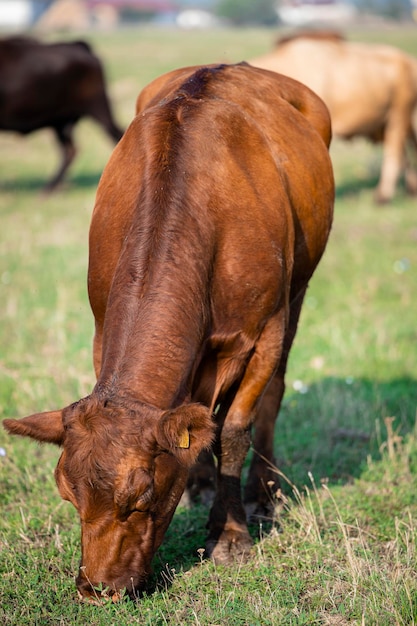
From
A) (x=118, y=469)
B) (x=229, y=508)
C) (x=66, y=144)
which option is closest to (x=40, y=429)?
(x=118, y=469)

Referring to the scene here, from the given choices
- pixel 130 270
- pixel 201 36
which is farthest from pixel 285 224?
pixel 201 36

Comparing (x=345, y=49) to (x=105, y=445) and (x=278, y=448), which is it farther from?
(x=105, y=445)

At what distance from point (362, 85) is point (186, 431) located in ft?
37.2

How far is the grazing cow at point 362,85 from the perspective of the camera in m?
13.4

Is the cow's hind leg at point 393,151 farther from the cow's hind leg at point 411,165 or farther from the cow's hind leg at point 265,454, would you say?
the cow's hind leg at point 265,454

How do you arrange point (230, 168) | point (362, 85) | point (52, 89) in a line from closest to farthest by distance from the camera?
point (230, 168), point (362, 85), point (52, 89)

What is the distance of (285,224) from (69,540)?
1.82 metres

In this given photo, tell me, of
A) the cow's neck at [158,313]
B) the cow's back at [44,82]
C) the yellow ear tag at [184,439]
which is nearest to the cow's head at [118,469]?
the yellow ear tag at [184,439]

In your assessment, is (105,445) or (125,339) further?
(125,339)

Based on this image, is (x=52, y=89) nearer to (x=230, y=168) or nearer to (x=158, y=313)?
(x=230, y=168)

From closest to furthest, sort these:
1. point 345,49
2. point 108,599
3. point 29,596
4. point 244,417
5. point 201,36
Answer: point 108,599
point 29,596
point 244,417
point 345,49
point 201,36

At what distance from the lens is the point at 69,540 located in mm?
4477

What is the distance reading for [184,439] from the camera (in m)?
3.39

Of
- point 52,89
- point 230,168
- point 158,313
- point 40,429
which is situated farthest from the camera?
point 52,89
